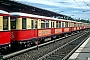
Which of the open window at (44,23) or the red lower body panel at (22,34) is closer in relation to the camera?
the red lower body panel at (22,34)

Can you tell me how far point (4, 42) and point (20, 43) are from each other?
374cm

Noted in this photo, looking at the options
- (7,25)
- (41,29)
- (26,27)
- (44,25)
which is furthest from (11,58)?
(44,25)

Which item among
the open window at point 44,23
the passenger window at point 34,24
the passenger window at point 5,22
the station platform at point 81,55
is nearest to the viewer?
the station platform at point 81,55

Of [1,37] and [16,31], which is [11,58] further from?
[16,31]

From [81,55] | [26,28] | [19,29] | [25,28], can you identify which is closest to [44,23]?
[26,28]

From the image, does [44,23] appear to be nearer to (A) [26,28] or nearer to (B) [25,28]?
(A) [26,28]

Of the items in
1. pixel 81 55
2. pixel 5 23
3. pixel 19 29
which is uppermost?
pixel 5 23

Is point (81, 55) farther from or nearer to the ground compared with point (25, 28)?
nearer to the ground

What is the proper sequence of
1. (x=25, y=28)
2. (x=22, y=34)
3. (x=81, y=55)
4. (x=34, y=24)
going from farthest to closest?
(x=34, y=24), (x=25, y=28), (x=22, y=34), (x=81, y=55)

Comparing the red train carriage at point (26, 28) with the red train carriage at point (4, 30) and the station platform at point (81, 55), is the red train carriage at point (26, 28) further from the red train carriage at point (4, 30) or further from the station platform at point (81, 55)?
the station platform at point (81, 55)

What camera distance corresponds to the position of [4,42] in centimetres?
1428

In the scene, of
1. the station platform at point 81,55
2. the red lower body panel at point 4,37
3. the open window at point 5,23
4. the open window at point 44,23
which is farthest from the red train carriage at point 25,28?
the station platform at point 81,55

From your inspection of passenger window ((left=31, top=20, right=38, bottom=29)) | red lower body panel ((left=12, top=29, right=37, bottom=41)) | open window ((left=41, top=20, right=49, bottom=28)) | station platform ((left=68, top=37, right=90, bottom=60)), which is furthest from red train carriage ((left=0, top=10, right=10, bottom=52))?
open window ((left=41, top=20, right=49, bottom=28))

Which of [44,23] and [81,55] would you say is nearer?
[81,55]
